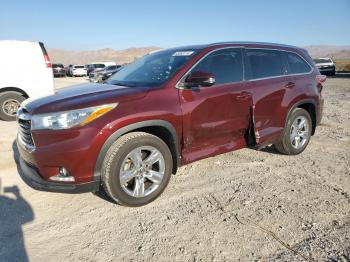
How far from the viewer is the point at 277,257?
2785 mm

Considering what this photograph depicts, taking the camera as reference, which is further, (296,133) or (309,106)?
(309,106)

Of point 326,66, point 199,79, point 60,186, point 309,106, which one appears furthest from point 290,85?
point 326,66

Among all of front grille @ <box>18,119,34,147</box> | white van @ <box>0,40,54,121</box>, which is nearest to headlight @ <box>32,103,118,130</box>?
front grille @ <box>18,119,34,147</box>

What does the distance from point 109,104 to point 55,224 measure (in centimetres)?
136

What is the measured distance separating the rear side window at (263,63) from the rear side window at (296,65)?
18cm

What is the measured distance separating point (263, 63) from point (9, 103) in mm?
6870

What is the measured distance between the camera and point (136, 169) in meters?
3.68

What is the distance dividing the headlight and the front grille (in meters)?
0.21

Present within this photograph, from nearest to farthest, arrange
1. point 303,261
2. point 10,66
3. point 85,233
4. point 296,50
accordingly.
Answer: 1. point 303,261
2. point 85,233
3. point 296,50
4. point 10,66

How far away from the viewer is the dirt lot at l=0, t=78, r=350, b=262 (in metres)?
2.90

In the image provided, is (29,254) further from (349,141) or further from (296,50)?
(349,141)

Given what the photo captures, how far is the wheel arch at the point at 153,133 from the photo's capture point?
134 inches

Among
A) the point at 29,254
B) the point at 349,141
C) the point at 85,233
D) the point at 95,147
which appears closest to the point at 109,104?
the point at 95,147

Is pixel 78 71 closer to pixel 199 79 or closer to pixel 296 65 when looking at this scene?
pixel 296 65
